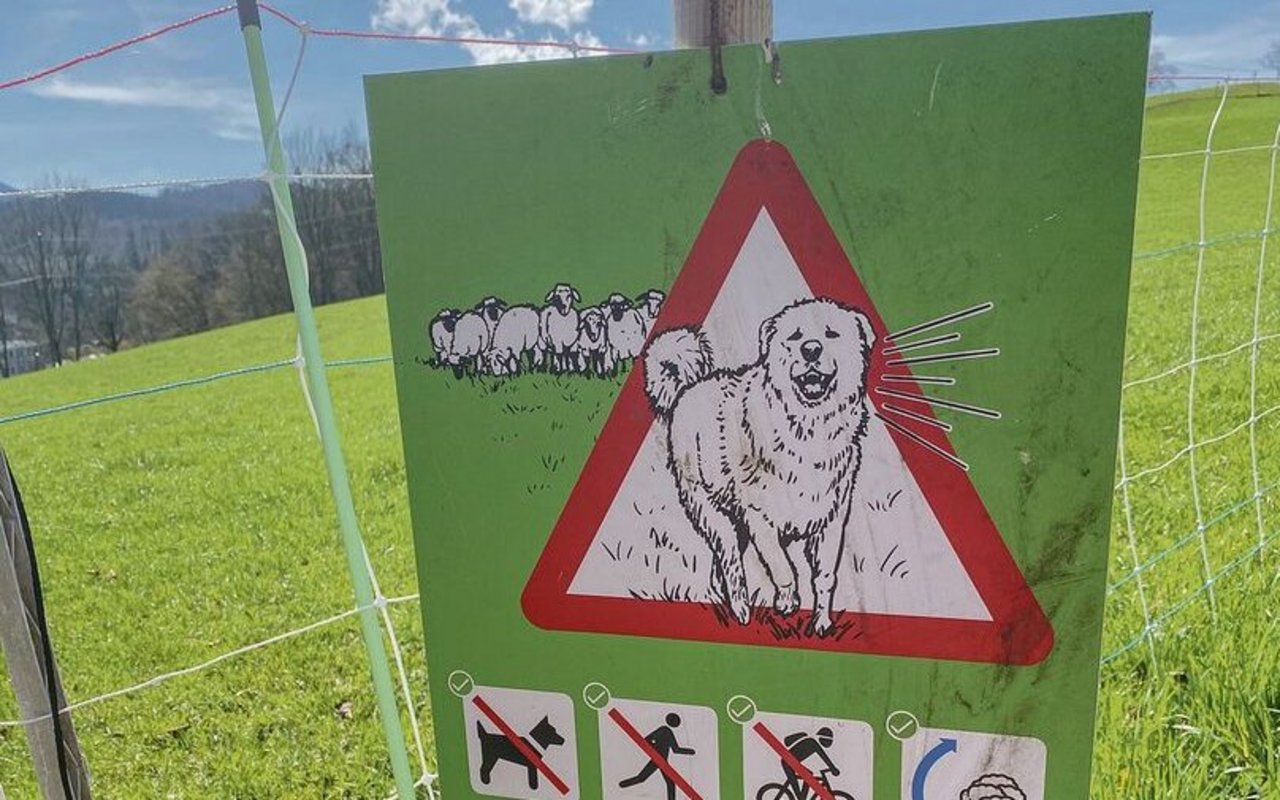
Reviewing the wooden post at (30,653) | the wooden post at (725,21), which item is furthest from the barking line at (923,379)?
the wooden post at (30,653)

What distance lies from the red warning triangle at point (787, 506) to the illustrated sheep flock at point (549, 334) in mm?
26

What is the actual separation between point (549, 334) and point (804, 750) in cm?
54

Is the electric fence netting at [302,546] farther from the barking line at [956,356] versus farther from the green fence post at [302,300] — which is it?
the barking line at [956,356]

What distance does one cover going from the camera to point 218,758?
242 centimetres

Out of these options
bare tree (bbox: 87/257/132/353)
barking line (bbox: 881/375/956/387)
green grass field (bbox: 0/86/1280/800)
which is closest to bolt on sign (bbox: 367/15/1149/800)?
barking line (bbox: 881/375/956/387)

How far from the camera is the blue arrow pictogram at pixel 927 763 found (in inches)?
38.4

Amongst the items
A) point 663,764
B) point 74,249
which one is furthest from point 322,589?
point 74,249

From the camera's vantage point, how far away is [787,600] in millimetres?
973

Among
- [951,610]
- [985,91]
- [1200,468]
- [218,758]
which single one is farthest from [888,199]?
[1200,468]

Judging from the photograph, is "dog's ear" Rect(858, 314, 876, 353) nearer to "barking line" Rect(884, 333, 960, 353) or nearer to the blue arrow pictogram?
"barking line" Rect(884, 333, 960, 353)

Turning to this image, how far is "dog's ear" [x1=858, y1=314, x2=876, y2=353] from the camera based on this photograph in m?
0.89

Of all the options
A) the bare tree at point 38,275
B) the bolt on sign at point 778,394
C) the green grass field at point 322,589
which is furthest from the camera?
the bare tree at point 38,275

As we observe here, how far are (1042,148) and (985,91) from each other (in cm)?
7

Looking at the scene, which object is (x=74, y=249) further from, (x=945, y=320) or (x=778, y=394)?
(x=945, y=320)
